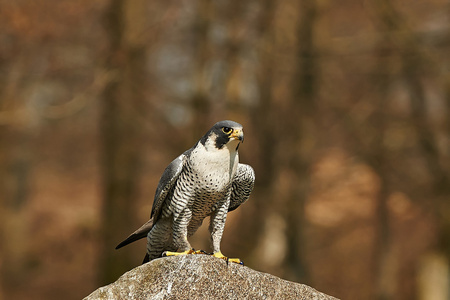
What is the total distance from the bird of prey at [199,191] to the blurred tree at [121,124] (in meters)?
5.24

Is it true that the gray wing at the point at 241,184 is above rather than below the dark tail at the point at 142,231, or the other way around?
above

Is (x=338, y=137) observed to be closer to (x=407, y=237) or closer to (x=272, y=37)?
(x=407, y=237)

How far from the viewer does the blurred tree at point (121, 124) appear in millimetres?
10609

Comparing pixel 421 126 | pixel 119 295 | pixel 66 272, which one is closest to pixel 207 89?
pixel 421 126

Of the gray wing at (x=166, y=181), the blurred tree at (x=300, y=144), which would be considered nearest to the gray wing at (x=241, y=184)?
the gray wing at (x=166, y=181)

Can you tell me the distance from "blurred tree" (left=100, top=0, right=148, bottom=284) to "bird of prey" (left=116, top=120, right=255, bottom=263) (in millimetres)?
5238

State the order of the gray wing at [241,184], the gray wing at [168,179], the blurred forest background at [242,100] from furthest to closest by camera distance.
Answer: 1. the blurred forest background at [242,100]
2. the gray wing at [241,184]
3. the gray wing at [168,179]

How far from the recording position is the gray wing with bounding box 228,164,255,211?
203 inches

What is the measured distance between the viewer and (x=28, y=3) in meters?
12.4

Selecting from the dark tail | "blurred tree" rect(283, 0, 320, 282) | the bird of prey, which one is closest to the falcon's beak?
the bird of prey

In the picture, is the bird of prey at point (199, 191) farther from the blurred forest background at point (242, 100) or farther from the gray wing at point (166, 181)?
the blurred forest background at point (242, 100)

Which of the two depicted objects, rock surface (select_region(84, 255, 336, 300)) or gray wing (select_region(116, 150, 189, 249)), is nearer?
rock surface (select_region(84, 255, 336, 300))

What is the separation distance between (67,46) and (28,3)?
56.0 inches

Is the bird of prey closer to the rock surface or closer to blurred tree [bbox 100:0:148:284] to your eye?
the rock surface
